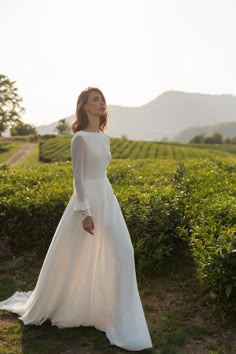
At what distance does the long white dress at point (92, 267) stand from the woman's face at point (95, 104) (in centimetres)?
22

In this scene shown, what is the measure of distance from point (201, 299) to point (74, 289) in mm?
1479

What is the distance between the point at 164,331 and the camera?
402cm

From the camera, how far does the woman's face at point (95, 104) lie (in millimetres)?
3893

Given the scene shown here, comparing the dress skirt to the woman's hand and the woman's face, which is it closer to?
the woman's hand

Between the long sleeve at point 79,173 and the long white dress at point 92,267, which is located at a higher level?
the long sleeve at point 79,173

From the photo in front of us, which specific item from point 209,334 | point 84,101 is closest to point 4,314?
point 209,334

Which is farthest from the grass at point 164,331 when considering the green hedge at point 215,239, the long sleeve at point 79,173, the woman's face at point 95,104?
the woman's face at point 95,104

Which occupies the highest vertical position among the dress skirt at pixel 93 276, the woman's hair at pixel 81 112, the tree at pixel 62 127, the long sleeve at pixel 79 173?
the tree at pixel 62 127

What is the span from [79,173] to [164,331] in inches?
67.4

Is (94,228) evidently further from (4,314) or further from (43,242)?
(43,242)

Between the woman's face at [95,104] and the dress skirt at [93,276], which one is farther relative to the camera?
the woman's face at [95,104]

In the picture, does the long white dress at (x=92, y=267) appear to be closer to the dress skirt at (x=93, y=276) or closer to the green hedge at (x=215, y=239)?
the dress skirt at (x=93, y=276)

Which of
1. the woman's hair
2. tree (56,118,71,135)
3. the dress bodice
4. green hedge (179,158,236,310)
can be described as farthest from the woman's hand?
tree (56,118,71,135)

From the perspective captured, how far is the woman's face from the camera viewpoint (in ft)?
12.8
